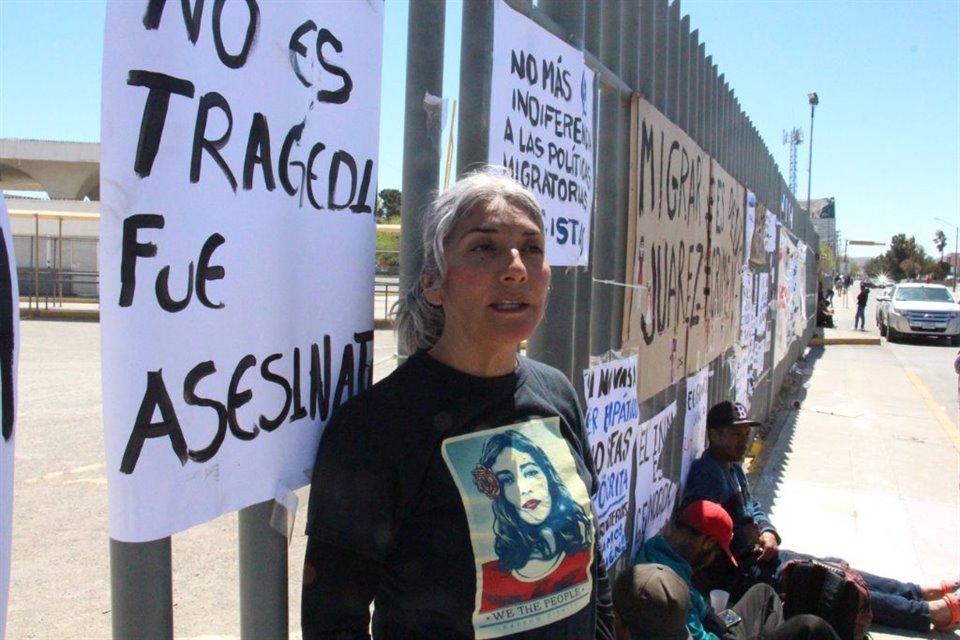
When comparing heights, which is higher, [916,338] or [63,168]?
[63,168]

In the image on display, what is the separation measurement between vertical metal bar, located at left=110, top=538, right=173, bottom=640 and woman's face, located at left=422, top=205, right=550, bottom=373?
702 millimetres

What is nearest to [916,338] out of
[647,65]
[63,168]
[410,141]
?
[647,65]

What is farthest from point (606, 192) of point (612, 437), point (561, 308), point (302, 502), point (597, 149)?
point (302, 502)

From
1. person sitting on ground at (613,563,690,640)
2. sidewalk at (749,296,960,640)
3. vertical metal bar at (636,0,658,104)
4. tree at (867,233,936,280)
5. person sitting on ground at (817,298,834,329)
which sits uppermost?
tree at (867,233,936,280)

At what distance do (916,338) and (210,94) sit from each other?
2583 cm

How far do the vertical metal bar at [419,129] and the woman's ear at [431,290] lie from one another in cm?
15

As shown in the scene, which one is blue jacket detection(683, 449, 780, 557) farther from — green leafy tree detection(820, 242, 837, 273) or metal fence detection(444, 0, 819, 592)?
green leafy tree detection(820, 242, 837, 273)

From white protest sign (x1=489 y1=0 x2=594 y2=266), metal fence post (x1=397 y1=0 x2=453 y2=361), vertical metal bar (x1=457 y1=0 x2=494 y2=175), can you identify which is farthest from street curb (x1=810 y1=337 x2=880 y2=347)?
metal fence post (x1=397 y1=0 x2=453 y2=361)

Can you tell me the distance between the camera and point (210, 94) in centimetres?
127

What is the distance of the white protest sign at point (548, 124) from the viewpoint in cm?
216

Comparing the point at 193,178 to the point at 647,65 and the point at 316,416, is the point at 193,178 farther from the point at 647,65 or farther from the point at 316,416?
the point at 647,65

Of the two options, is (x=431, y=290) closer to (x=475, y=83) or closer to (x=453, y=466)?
(x=453, y=466)

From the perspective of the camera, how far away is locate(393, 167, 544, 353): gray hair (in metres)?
1.70

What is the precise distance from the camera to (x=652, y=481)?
3.80 m
